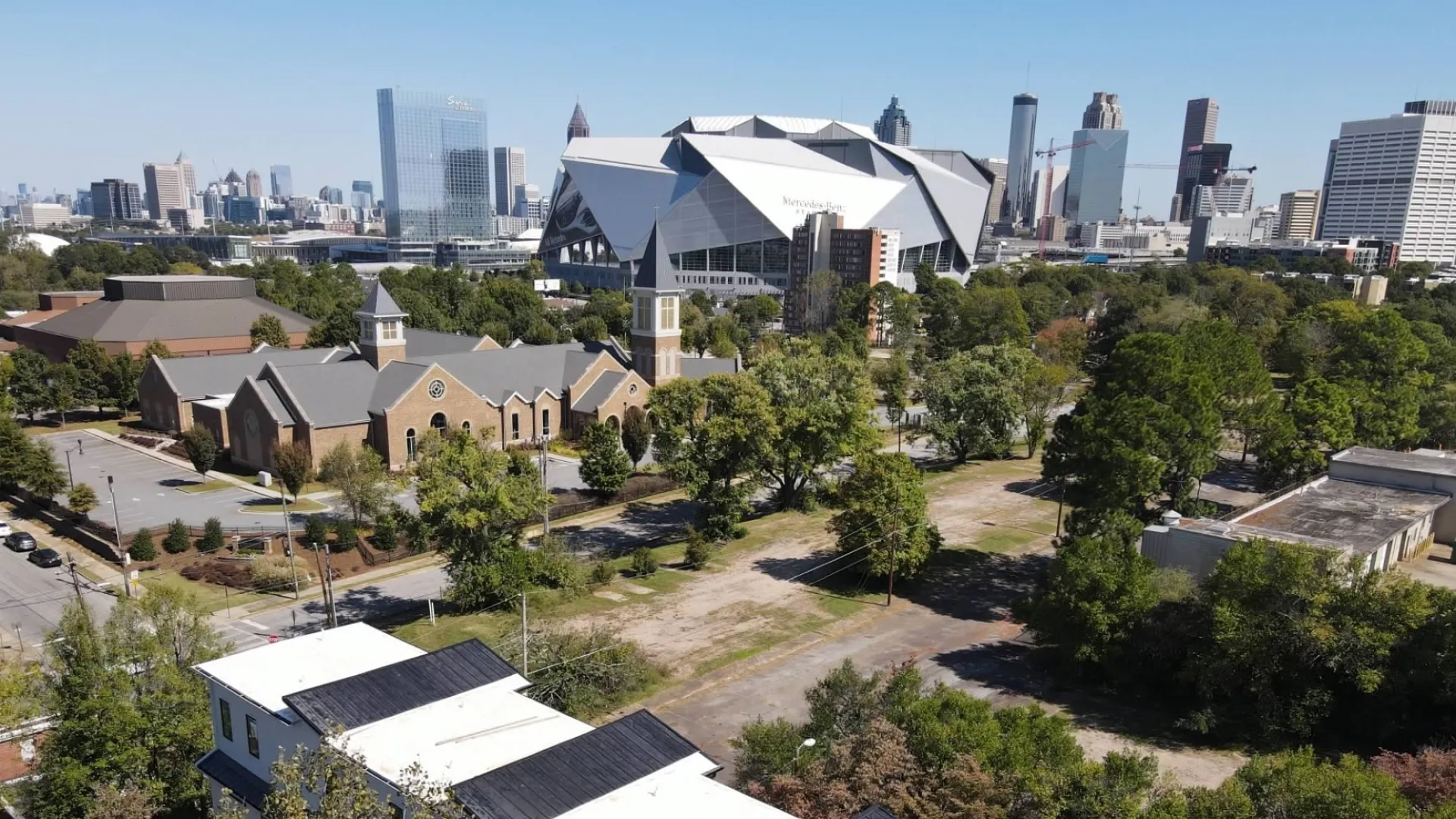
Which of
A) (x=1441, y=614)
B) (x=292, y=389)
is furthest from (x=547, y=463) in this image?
(x=1441, y=614)

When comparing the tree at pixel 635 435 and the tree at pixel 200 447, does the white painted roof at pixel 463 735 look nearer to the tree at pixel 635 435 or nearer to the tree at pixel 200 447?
the tree at pixel 635 435

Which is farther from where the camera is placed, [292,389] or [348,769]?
[292,389]

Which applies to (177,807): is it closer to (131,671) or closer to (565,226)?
(131,671)

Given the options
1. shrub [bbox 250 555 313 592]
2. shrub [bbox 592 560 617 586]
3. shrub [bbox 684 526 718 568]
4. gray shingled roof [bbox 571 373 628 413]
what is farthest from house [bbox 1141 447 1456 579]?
gray shingled roof [bbox 571 373 628 413]

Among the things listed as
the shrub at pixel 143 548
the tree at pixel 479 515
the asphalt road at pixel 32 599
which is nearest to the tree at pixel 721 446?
the tree at pixel 479 515

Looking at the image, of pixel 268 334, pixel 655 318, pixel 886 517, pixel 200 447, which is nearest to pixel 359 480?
pixel 200 447

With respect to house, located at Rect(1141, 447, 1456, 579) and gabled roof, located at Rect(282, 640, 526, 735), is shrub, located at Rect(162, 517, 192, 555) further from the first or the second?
house, located at Rect(1141, 447, 1456, 579)
